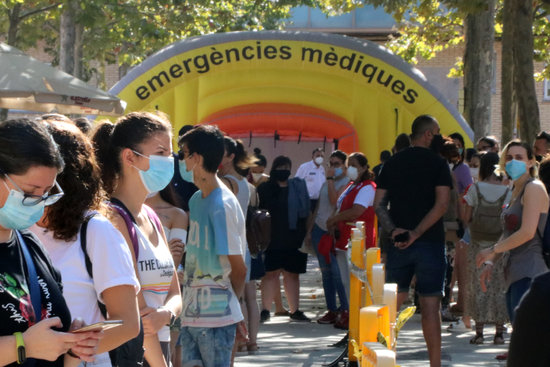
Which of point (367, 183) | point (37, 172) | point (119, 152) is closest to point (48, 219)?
point (37, 172)

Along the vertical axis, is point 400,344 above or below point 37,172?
below

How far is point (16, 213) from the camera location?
296 centimetres

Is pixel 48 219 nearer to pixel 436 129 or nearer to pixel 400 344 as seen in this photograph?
pixel 436 129

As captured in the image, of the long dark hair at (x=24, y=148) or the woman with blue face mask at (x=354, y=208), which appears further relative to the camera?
the woman with blue face mask at (x=354, y=208)

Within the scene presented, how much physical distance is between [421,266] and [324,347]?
2304 mm

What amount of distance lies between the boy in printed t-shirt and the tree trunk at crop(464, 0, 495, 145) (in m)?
14.7

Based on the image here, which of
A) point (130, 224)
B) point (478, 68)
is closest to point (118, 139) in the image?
point (130, 224)

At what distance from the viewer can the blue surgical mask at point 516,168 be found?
24.6 ft

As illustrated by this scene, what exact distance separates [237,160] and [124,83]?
8.60m

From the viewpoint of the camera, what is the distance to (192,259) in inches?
228

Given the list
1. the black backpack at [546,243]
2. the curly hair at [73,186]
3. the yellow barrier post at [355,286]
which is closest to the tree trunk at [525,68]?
the yellow barrier post at [355,286]

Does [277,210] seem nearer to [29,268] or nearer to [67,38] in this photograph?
[29,268]

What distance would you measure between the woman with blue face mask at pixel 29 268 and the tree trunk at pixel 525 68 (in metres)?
11.6

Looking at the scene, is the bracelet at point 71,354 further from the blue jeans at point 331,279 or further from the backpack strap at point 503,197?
the blue jeans at point 331,279
